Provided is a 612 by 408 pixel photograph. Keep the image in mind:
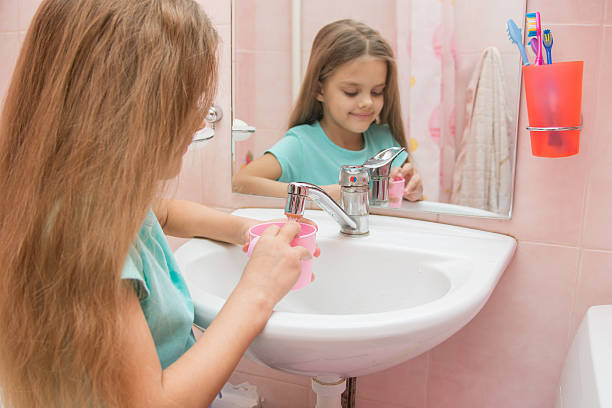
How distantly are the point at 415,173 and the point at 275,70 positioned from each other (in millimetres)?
363

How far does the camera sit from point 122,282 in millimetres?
588

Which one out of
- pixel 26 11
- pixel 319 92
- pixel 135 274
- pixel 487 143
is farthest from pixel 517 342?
pixel 26 11

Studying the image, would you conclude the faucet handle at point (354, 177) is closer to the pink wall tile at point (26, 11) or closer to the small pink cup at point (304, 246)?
the small pink cup at point (304, 246)

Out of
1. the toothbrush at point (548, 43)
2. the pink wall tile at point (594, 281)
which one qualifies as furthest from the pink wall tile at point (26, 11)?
the pink wall tile at point (594, 281)

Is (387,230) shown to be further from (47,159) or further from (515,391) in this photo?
(47,159)

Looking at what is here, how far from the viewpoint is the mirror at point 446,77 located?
0.97 metres

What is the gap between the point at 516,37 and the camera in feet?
3.00

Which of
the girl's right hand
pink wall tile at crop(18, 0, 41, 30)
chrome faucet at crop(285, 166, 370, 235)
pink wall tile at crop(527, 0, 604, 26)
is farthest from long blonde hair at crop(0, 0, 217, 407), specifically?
pink wall tile at crop(18, 0, 41, 30)

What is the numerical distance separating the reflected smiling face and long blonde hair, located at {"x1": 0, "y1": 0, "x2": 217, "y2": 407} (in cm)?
53

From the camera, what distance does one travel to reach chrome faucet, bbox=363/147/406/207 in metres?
1.05

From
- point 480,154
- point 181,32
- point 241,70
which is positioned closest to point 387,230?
point 480,154

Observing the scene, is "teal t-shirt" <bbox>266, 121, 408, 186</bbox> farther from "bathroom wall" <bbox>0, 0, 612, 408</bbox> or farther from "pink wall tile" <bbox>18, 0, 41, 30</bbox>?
"pink wall tile" <bbox>18, 0, 41, 30</bbox>

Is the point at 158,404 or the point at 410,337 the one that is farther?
the point at 410,337

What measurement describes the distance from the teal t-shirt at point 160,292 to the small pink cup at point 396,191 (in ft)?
1.60
